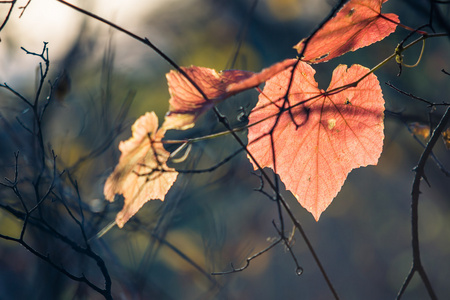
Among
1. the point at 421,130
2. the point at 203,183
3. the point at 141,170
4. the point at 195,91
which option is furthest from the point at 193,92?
the point at 203,183

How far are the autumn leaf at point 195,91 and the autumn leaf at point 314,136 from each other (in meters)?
0.09

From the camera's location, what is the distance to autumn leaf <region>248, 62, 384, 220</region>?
20.3 inches

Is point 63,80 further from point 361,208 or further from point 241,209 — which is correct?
point 361,208

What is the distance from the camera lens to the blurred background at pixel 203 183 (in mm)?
1163

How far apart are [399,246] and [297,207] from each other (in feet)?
5.51

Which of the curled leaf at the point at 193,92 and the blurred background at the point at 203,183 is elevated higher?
the blurred background at the point at 203,183

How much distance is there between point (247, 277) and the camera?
573 centimetres

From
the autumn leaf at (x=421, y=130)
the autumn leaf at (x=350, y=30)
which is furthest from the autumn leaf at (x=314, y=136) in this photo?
the autumn leaf at (x=421, y=130)

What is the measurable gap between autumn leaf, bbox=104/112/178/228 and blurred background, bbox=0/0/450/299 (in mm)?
107

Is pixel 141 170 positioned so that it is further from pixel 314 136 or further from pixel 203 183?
pixel 203 183

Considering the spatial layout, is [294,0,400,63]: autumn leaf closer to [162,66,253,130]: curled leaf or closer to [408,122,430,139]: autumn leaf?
[162,66,253,130]: curled leaf

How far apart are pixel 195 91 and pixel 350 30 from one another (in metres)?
0.19

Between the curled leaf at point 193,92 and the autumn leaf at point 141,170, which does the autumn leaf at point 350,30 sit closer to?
the curled leaf at point 193,92

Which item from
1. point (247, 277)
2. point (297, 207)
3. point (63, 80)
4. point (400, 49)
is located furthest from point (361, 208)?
point (400, 49)
